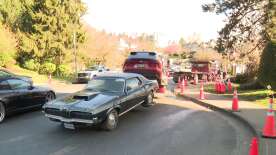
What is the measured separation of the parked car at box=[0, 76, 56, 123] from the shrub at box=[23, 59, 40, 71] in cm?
2746

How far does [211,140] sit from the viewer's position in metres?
9.19

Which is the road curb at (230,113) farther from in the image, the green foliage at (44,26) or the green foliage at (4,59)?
the green foliage at (44,26)

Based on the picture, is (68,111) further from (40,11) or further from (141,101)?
(40,11)

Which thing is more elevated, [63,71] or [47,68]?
[47,68]

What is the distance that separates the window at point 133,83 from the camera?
11.9m

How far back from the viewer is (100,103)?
387 inches

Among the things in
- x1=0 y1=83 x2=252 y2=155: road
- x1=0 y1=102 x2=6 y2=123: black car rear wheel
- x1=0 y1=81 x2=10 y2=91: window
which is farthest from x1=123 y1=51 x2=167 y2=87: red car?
x1=0 y1=102 x2=6 y2=123: black car rear wheel

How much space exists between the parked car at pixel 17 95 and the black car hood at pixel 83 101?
215 centimetres

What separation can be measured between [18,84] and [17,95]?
59 centimetres

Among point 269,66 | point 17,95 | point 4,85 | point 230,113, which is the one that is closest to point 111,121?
point 17,95

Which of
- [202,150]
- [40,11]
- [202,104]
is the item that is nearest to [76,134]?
[202,150]

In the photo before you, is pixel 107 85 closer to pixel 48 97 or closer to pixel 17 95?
pixel 17 95

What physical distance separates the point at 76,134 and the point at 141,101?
3775mm

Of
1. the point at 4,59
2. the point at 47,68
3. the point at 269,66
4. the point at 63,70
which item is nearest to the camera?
the point at 269,66
